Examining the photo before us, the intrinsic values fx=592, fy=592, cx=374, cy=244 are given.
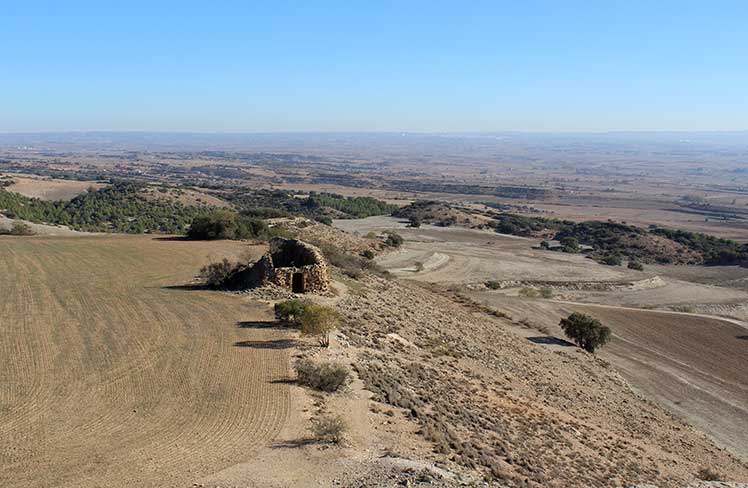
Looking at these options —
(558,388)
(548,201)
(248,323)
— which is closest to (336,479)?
(248,323)

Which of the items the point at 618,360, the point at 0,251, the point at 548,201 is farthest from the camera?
the point at 548,201

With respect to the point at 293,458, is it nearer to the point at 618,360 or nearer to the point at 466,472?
the point at 466,472

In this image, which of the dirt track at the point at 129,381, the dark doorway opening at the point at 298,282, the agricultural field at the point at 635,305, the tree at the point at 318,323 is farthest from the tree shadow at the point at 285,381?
the agricultural field at the point at 635,305

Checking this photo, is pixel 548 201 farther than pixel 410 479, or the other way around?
pixel 548 201

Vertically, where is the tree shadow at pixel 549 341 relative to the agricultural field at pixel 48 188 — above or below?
below

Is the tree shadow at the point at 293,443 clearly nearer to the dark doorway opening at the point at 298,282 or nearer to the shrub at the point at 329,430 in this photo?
the shrub at the point at 329,430

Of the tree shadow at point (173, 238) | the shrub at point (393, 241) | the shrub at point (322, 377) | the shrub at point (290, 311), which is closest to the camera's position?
the shrub at point (322, 377)

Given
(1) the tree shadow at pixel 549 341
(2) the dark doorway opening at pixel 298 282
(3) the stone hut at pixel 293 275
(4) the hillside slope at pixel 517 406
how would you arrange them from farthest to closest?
(1) the tree shadow at pixel 549 341 → (2) the dark doorway opening at pixel 298 282 → (3) the stone hut at pixel 293 275 → (4) the hillside slope at pixel 517 406

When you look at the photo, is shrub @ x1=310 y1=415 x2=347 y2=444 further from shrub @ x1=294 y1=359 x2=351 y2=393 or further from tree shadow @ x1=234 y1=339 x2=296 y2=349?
tree shadow @ x1=234 y1=339 x2=296 y2=349

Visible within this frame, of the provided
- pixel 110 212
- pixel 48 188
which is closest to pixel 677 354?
pixel 110 212
